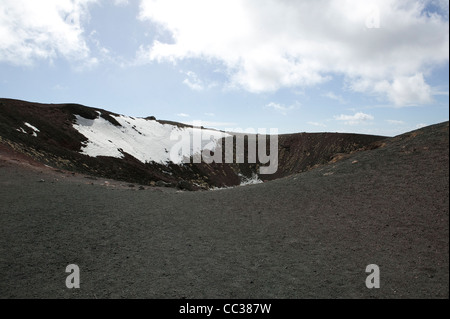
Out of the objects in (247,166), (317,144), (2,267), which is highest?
(317,144)

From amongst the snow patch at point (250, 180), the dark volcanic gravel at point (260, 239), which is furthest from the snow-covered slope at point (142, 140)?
the dark volcanic gravel at point (260, 239)

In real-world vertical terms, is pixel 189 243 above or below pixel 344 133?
below

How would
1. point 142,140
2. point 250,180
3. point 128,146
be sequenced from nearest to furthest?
point 128,146
point 142,140
point 250,180

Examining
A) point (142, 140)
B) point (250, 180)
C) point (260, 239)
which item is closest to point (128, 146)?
point (142, 140)

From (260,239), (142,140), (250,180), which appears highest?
(142,140)

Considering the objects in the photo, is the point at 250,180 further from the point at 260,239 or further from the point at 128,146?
the point at 260,239

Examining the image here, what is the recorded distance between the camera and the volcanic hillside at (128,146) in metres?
37.0

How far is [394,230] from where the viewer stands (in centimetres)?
949

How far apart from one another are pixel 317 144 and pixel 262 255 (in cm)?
8407

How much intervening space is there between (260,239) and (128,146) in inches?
2130

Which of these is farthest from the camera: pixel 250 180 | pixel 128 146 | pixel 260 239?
pixel 250 180

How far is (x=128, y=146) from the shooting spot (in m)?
60.0
